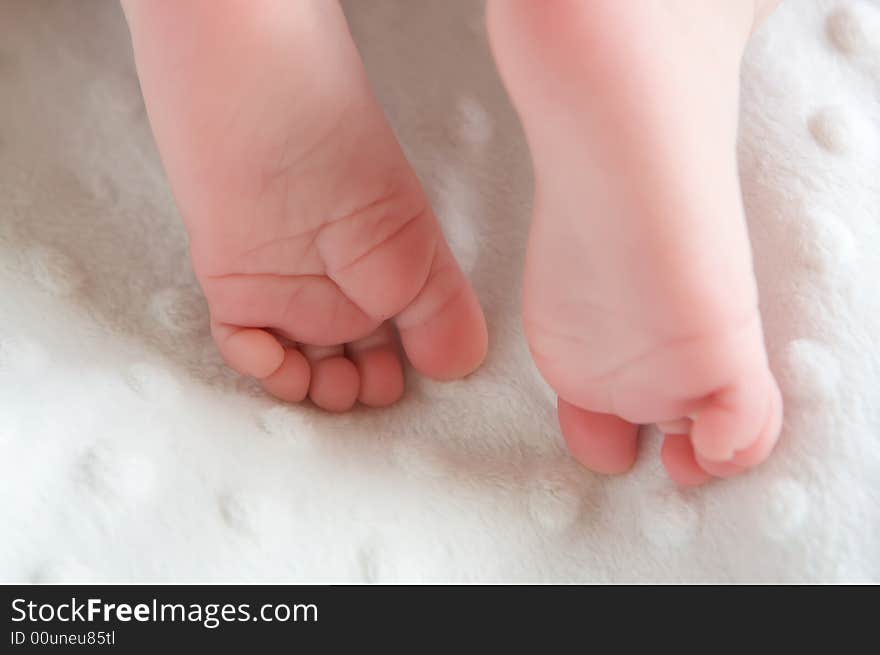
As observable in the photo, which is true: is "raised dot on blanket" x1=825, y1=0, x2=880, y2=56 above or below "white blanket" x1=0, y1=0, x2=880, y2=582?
above

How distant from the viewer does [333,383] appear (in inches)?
23.6

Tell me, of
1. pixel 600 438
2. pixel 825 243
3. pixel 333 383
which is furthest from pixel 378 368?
pixel 825 243

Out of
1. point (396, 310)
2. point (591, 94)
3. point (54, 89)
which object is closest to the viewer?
point (591, 94)

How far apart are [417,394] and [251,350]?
92mm

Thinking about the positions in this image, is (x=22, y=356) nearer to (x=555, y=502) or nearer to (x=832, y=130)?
(x=555, y=502)

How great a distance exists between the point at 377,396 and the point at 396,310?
52mm

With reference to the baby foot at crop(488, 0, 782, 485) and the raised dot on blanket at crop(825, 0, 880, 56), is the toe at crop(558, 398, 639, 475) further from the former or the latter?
the raised dot on blanket at crop(825, 0, 880, 56)

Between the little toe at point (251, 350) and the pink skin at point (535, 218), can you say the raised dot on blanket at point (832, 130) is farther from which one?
the little toe at point (251, 350)

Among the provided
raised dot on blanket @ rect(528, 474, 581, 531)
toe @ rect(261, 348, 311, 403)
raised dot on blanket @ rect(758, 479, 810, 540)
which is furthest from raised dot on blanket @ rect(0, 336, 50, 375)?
raised dot on blanket @ rect(758, 479, 810, 540)

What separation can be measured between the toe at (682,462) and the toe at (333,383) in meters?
0.17

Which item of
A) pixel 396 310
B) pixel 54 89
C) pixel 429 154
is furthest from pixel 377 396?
pixel 54 89

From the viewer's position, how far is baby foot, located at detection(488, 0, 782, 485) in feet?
1.50

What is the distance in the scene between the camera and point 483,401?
597 millimetres
